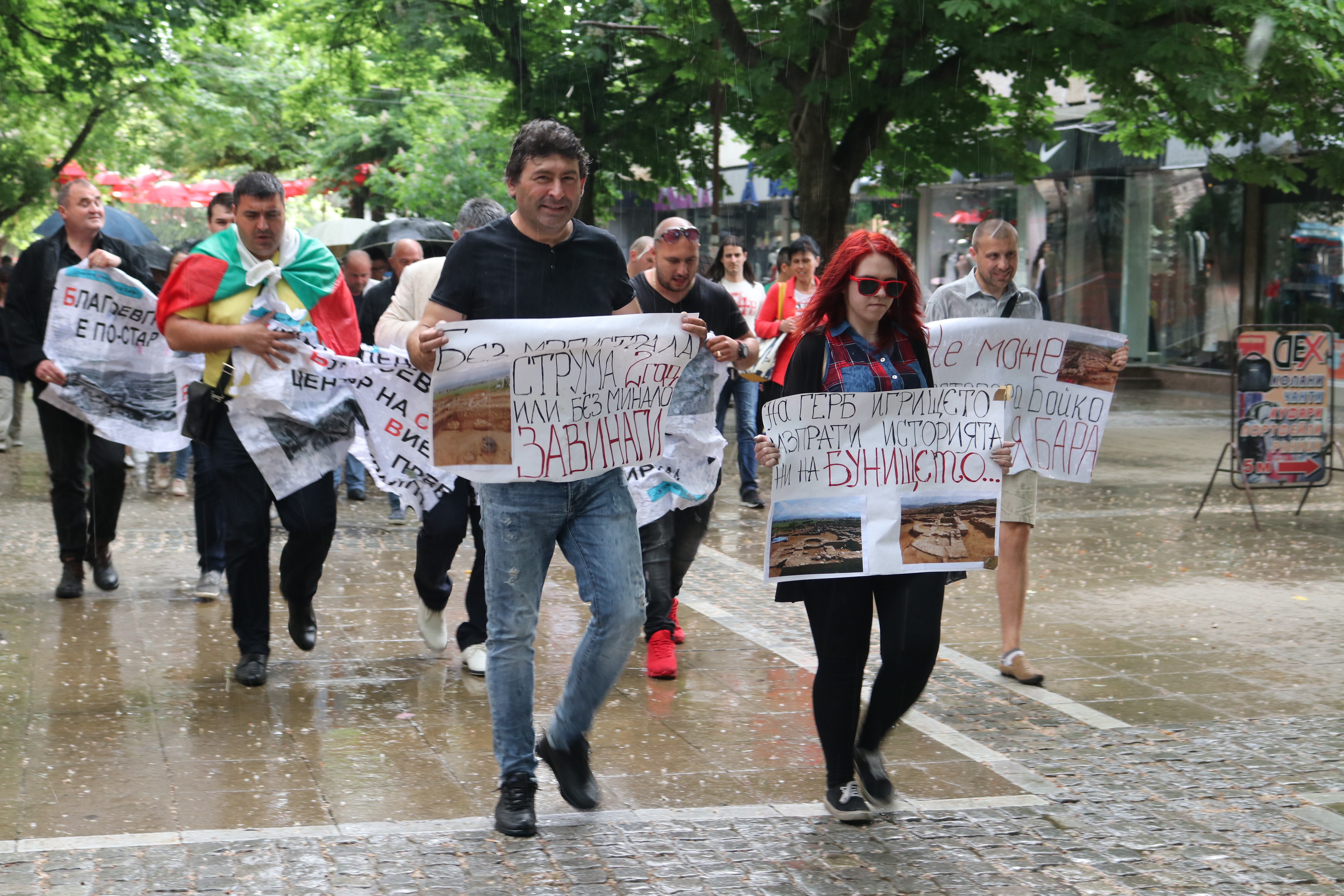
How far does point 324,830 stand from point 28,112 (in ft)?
80.0

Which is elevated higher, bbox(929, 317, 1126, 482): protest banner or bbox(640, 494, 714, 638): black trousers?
bbox(929, 317, 1126, 482): protest banner

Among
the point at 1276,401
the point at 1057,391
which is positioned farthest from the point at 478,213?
the point at 1276,401

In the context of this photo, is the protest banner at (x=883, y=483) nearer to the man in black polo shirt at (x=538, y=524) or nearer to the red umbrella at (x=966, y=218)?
the man in black polo shirt at (x=538, y=524)

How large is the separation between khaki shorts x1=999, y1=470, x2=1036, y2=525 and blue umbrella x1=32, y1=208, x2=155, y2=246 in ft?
31.1

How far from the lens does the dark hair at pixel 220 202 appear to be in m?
8.16

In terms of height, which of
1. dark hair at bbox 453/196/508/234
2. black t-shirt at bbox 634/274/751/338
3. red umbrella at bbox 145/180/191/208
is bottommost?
black t-shirt at bbox 634/274/751/338

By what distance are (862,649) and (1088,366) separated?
2.01m

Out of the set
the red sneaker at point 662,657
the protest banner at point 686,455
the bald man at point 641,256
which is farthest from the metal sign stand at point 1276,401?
the red sneaker at point 662,657

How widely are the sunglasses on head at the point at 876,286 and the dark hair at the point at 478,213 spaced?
1948mm

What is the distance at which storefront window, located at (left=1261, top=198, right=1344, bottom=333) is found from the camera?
20.9 metres

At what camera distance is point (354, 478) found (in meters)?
12.2

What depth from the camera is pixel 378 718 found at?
5633 millimetres

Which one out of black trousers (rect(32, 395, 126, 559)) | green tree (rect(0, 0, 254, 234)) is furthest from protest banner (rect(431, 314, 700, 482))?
green tree (rect(0, 0, 254, 234))

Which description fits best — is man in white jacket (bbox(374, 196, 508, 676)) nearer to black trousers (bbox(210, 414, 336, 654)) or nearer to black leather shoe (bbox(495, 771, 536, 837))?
black trousers (bbox(210, 414, 336, 654))
